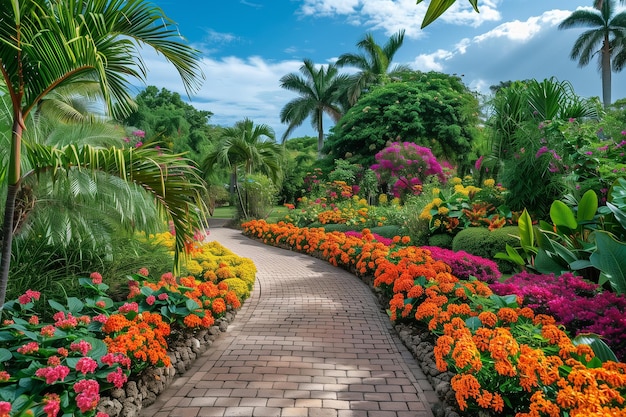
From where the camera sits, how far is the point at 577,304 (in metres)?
3.41

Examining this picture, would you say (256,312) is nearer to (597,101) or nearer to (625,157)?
(625,157)

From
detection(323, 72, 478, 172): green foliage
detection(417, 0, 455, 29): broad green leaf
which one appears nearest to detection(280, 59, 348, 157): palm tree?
detection(323, 72, 478, 172): green foliage

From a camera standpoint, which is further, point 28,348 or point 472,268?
point 472,268

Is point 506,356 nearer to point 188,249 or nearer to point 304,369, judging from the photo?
point 304,369

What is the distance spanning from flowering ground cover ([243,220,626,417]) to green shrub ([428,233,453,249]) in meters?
3.43

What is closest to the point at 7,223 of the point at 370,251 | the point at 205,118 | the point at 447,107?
the point at 370,251

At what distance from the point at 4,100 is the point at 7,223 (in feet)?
5.55

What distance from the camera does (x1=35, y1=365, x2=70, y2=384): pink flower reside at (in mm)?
2303

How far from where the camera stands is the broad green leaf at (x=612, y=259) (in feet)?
11.6

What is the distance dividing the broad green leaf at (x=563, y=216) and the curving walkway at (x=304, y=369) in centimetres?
245

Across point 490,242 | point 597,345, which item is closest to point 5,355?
point 597,345

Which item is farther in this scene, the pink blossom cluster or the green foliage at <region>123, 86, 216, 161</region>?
the green foliage at <region>123, 86, 216, 161</region>

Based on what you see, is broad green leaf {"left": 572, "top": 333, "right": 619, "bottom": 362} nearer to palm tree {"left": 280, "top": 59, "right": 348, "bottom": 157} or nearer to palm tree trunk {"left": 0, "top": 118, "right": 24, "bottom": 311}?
palm tree trunk {"left": 0, "top": 118, "right": 24, "bottom": 311}

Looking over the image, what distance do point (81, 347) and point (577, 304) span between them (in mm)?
3834
